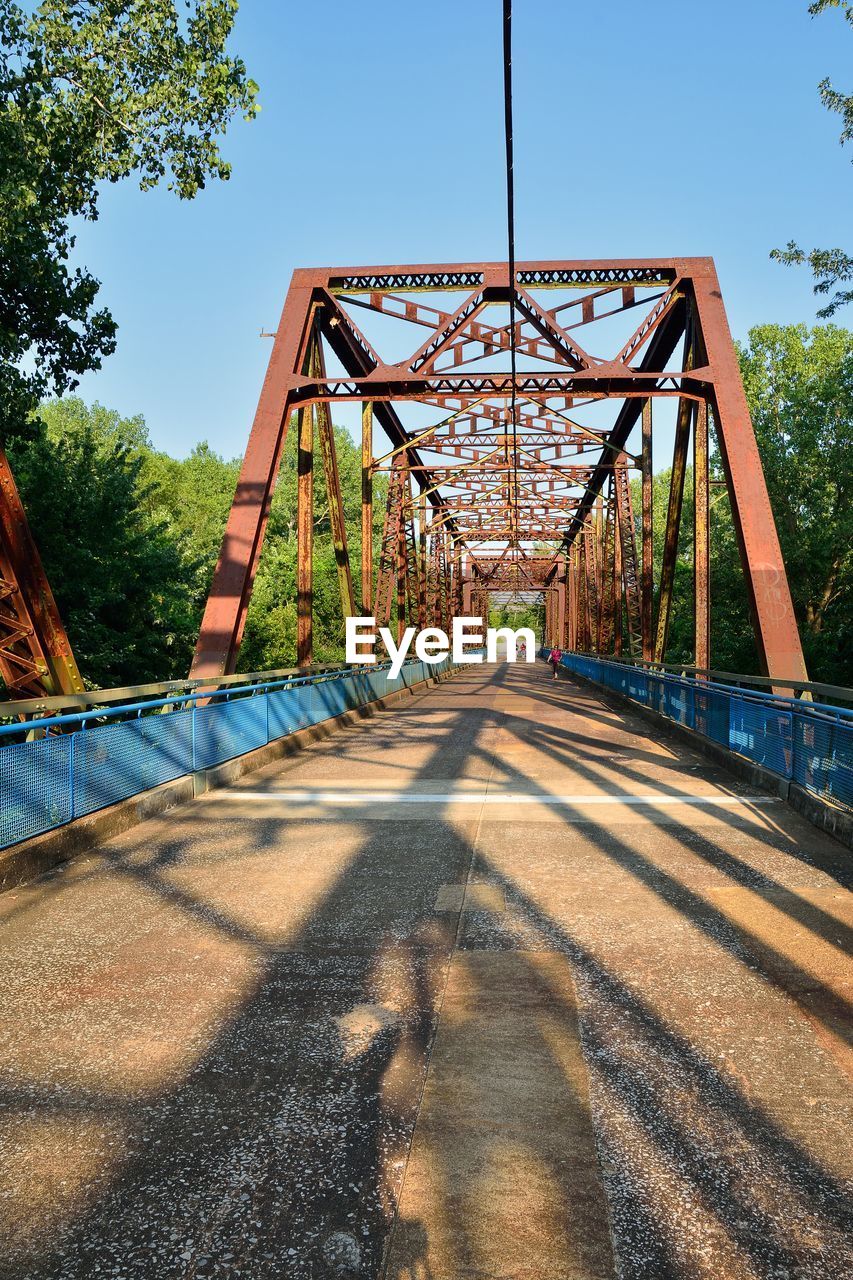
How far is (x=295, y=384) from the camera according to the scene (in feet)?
52.1

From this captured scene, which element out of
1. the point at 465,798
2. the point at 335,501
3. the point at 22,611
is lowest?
the point at 465,798

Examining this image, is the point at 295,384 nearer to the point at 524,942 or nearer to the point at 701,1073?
the point at 524,942

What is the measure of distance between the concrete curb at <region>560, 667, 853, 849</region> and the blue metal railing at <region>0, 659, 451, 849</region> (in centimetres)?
617

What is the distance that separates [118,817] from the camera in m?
8.26

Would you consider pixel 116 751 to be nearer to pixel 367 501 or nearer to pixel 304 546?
pixel 304 546

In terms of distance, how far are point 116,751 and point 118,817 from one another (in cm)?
62

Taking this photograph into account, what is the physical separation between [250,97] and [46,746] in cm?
1156

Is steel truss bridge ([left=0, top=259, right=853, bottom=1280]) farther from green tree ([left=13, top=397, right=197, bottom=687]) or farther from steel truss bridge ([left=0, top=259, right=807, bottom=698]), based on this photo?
green tree ([left=13, top=397, right=197, bottom=687])

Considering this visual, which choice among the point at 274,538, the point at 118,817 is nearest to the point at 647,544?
the point at 118,817

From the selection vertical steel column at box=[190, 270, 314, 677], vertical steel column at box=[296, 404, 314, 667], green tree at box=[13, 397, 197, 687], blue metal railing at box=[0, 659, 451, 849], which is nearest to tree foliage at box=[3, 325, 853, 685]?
green tree at box=[13, 397, 197, 687]

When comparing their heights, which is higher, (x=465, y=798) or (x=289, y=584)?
(x=289, y=584)

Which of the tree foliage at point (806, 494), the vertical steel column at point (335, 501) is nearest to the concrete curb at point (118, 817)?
the vertical steel column at point (335, 501)

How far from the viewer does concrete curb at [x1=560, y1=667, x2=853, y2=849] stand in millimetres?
7852

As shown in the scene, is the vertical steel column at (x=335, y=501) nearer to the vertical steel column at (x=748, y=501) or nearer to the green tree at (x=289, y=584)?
the vertical steel column at (x=748, y=501)
